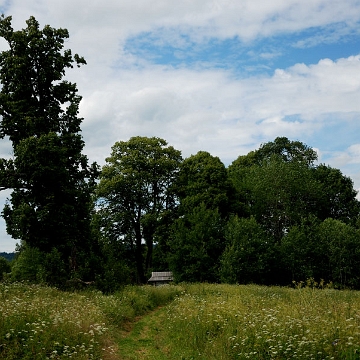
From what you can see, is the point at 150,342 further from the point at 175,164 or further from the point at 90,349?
the point at 175,164

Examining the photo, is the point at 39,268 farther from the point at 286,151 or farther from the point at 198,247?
the point at 286,151

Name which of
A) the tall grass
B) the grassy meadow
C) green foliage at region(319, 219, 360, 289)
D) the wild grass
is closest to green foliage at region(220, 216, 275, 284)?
green foliage at region(319, 219, 360, 289)

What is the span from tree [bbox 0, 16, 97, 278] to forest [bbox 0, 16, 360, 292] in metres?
0.06

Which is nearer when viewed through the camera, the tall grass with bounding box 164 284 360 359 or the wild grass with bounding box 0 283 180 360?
the tall grass with bounding box 164 284 360 359

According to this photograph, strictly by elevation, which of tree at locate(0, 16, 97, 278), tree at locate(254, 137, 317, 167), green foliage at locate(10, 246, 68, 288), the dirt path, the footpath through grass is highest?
tree at locate(254, 137, 317, 167)

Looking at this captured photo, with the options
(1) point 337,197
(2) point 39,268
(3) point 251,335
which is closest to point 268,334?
(3) point 251,335

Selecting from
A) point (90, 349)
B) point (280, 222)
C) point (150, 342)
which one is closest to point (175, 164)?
point (280, 222)

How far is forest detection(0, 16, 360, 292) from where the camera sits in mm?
21188

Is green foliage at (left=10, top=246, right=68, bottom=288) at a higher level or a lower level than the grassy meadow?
higher

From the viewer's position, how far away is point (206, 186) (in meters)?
44.7

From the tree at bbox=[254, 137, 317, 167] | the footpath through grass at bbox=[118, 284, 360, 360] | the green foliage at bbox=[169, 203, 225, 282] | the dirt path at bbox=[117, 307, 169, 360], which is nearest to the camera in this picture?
the footpath through grass at bbox=[118, 284, 360, 360]

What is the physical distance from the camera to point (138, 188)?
147ft

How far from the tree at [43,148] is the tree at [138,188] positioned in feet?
66.9

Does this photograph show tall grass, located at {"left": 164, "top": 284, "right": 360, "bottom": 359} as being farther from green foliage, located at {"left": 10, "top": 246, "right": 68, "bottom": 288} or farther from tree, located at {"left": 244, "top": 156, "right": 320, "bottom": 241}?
tree, located at {"left": 244, "top": 156, "right": 320, "bottom": 241}
